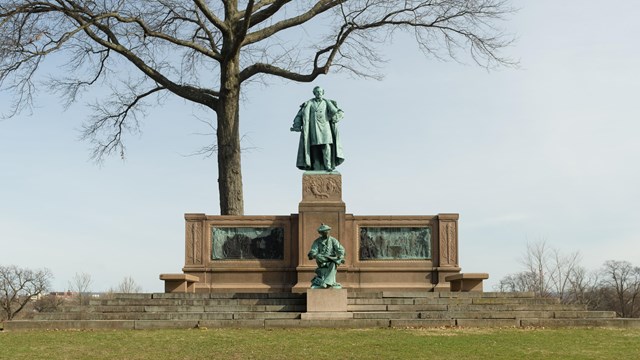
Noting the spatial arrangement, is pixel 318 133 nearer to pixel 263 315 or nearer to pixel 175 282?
pixel 175 282

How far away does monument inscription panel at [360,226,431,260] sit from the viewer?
843 inches

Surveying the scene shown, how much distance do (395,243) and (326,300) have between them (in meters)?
4.68

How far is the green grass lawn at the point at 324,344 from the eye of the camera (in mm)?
13102

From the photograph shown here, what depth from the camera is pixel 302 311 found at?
17688 millimetres

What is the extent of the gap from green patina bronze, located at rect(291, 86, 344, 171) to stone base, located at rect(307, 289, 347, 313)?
16.1 ft

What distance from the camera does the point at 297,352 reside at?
13227 millimetres

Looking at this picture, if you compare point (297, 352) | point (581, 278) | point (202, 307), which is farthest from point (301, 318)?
point (581, 278)

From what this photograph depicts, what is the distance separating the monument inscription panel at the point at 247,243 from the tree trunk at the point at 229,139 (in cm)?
316

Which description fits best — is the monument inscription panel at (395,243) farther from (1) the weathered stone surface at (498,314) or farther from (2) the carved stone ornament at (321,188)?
(1) the weathered stone surface at (498,314)

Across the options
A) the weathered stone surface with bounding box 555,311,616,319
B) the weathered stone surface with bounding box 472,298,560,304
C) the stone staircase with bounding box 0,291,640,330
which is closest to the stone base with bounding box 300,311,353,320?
the stone staircase with bounding box 0,291,640,330

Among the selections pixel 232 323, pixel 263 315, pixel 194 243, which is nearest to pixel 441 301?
pixel 263 315

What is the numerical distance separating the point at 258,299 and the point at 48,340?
5181 millimetres

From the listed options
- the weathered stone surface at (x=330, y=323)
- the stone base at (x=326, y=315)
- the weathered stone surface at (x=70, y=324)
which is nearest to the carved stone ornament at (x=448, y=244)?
the stone base at (x=326, y=315)

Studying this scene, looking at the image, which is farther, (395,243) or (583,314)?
(395,243)
